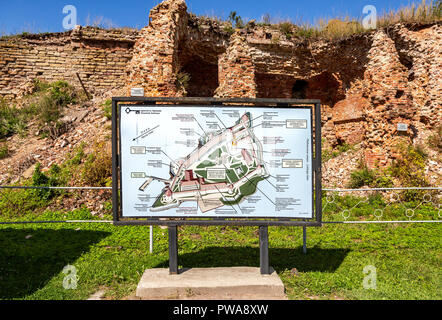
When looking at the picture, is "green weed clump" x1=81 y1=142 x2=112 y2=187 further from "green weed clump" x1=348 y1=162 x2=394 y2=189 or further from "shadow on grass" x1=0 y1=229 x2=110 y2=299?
"green weed clump" x1=348 y1=162 x2=394 y2=189

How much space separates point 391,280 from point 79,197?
729cm

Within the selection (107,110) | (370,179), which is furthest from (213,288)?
(107,110)

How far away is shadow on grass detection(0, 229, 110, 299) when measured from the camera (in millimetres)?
3660

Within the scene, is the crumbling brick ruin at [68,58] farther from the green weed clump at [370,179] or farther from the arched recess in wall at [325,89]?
the green weed clump at [370,179]

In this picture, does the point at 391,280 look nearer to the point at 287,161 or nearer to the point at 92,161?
the point at 287,161

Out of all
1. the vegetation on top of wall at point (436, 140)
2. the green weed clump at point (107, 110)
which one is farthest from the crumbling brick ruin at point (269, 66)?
the green weed clump at point (107, 110)

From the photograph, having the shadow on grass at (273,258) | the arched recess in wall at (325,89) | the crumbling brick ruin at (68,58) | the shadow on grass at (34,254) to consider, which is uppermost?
the crumbling brick ruin at (68,58)

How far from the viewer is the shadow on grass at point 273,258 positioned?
14.2 feet

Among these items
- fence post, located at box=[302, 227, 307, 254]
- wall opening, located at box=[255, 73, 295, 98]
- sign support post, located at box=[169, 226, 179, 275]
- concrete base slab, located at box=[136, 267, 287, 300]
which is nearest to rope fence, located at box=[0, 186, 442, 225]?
fence post, located at box=[302, 227, 307, 254]

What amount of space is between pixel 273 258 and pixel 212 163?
2277mm

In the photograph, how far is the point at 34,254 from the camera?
186 inches

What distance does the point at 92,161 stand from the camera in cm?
781

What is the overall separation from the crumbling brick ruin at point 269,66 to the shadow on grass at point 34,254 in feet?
15.1

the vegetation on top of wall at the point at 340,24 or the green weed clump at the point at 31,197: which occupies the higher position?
the vegetation on top of wall at the point at 340,24
